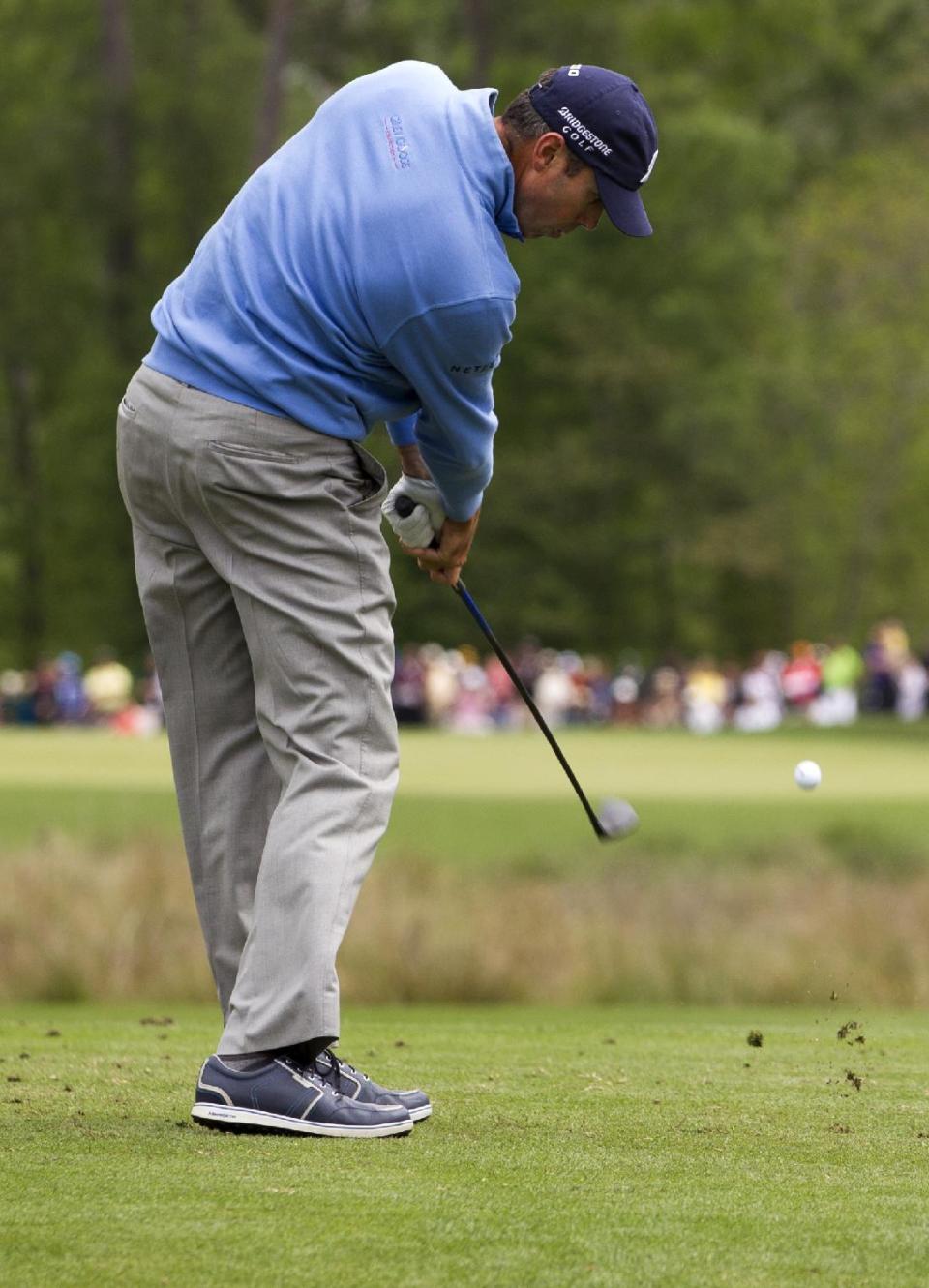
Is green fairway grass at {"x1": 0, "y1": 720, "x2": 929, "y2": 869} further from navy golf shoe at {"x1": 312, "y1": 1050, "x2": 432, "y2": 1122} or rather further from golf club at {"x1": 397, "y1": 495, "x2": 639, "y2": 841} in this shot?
navy golf shoe at {"x1": 312, "y1": 1050, "x2": 432, "y2": 1122}

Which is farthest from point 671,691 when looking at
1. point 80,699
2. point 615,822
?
Result: point 615,822

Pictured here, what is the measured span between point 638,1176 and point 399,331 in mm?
1460

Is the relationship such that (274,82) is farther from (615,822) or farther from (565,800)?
(615,822)

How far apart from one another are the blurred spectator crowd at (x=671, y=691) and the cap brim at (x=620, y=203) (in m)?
29.0

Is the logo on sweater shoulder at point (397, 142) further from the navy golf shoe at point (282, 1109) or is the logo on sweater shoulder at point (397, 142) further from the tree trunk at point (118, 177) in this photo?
the tree trunk at point (118, 177)

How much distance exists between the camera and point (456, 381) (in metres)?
3.89

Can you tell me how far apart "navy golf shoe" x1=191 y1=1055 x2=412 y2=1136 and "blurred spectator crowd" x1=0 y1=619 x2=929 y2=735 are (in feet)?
90.7

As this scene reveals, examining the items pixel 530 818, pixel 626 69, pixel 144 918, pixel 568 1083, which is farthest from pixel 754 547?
pixel 568 1083

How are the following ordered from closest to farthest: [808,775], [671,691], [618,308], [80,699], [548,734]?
1. [548,734]
2. [808,775]
3. [80,699]
4. [671,691]
5. [618,308]

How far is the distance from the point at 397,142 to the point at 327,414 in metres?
0.49

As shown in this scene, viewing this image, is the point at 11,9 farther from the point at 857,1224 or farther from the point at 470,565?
the point at 857,1224

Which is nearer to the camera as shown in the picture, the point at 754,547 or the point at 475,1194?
the point at 475,1194

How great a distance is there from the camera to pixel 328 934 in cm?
387

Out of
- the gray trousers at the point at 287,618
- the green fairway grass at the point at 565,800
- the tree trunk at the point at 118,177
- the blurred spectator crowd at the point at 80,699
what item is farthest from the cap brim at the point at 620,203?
the tree trunk at the point at 118,177
